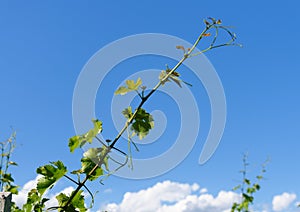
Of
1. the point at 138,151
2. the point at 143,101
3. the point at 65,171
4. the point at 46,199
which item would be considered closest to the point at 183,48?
the point at 143,101

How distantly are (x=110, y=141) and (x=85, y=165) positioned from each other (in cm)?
16

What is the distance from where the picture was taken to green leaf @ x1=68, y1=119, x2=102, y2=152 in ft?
4.62

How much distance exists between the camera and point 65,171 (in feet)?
4.95

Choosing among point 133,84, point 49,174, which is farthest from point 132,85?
point 49,174

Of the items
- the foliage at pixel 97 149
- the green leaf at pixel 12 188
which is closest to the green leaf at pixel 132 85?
the foliage at pixel 97 149

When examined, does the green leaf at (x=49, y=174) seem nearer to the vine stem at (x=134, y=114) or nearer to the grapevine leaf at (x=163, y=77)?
the vine stem at (x=134, y=114)

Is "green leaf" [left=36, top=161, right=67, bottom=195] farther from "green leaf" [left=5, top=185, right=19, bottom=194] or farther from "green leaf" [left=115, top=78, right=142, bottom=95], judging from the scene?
"green leaf" [left=5, top=185, right=19, bottom=194]

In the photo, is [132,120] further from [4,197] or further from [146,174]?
[4,197]

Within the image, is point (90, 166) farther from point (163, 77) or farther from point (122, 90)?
point (163, 77)

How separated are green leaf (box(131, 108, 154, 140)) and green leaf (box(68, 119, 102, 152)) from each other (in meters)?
0.12

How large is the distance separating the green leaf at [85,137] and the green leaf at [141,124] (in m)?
0.12

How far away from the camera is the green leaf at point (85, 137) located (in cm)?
141

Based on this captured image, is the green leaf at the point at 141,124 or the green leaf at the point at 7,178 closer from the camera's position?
the green leaf at the point at 141,124

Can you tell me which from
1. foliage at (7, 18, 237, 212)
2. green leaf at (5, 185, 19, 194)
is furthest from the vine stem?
green leaf at (5, 185, 19, 194)
